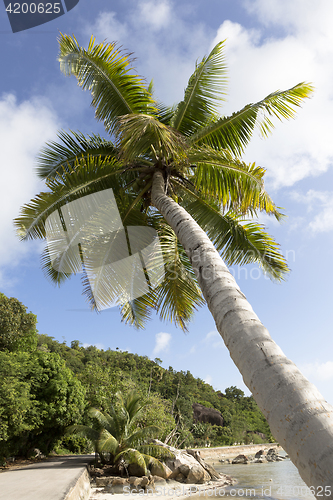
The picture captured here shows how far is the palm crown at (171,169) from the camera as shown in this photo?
5992mm

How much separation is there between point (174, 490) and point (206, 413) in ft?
123

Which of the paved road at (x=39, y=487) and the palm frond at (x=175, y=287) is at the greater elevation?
the palm frond at (x=175, y=287)

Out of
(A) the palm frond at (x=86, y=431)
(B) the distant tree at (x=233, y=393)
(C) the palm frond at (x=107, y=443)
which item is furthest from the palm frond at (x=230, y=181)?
(B) the distant tree at (x=233, y=393)

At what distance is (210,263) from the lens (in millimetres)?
3330

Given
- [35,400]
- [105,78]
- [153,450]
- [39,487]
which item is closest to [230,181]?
[105,78]

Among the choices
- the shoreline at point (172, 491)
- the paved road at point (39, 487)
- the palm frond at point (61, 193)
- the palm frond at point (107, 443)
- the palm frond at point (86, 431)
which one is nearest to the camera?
the palm frond at point (61, 193)

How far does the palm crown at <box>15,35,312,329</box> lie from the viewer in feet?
19.7

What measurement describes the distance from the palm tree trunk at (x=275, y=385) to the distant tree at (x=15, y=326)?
16.2m

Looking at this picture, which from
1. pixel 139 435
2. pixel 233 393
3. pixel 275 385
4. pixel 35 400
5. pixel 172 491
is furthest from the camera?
pixel 233 393

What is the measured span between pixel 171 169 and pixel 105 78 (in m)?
2.16

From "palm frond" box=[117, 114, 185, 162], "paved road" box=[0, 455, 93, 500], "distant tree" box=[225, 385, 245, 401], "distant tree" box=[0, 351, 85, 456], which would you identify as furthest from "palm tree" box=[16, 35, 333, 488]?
"distant tree" box=[225, 385, 245, 401]

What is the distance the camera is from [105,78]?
244 inches

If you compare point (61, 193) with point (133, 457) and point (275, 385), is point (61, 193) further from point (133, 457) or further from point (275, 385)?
point (133, 457)

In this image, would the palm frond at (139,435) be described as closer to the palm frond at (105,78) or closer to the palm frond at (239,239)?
the palm frond at (239,239)
